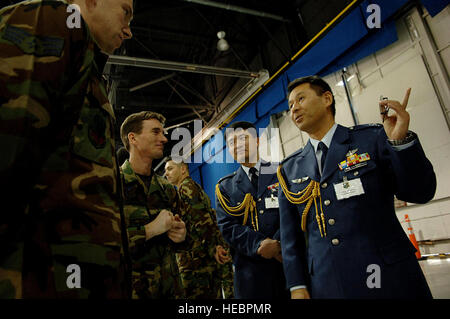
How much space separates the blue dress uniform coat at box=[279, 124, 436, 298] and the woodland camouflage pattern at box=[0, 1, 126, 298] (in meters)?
0.91

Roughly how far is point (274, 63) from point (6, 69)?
5966mm

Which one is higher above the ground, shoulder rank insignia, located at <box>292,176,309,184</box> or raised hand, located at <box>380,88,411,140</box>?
raised hand, located at <box>380,88,411,140</box>

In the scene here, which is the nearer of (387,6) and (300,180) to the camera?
(300,180)

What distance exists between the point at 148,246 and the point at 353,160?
1.09 meters

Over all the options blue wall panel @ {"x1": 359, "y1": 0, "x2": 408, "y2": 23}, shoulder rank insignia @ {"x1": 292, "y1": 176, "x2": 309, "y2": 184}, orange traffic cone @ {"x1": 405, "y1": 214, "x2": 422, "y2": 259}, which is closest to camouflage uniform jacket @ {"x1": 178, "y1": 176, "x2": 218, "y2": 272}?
shoulder rank insignia @ {"x1": 292, "y1": 176, "x2": 309, "y2": 184}

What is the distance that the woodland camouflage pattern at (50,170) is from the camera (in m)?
0.47

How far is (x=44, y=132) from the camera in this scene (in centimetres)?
51

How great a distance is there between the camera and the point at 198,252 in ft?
9.05

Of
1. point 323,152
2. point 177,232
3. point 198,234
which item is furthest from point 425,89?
point 177,232

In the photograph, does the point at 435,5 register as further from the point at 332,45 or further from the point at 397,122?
the point at 397,122

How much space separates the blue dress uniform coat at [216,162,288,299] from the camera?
72.2 inches

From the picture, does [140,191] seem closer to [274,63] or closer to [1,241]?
[1,241]

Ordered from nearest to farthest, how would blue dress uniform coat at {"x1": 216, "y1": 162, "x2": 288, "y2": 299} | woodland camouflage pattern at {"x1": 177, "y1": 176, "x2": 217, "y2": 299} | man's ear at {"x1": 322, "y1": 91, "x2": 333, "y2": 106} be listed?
man's ear at {"x1": 322, "y1": 91, "x2": 333, "y2": 106} < blue dress uniform coat at {"x1": 216, "y1": 162, "x2": 288, "y2": 299} < woodland camouflage pattern at {"x1": 177, "y1": 176, "x2": 217, "y2": 299}

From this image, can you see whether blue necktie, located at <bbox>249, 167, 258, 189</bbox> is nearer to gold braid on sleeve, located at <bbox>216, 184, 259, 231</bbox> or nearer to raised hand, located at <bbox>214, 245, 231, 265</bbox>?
gold braid on sleeve, located at <bbox>216, 184, 259, 231</bbox>
